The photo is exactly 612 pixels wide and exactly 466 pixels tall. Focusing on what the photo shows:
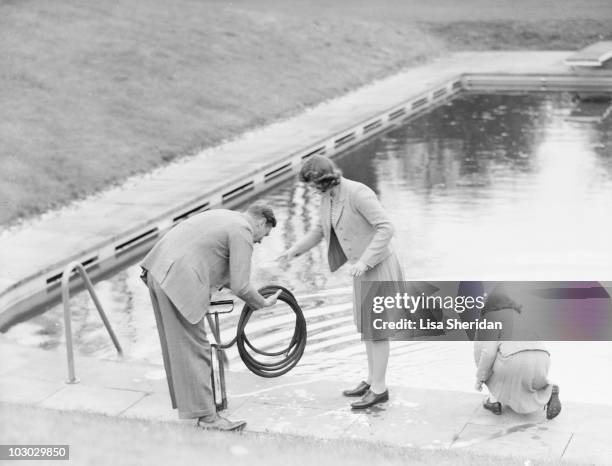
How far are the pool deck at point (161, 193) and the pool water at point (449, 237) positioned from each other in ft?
1.85

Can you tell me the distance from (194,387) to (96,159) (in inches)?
392

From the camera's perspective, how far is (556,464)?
5.80 meters

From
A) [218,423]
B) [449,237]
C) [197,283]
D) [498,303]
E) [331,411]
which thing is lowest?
[449,237]

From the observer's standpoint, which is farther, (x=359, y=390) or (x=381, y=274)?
(x=359, y=390)

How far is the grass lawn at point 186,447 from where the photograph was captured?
589 cm

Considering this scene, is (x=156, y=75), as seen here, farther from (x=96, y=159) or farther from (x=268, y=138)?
(x=96, y=159)

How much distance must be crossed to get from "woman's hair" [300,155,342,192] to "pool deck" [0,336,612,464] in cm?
151

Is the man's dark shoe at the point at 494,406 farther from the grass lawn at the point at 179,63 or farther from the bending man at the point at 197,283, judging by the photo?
the grass lawn at the point at 179,63

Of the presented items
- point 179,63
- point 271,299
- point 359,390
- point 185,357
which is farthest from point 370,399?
point 179,63

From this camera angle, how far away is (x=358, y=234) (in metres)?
7.00

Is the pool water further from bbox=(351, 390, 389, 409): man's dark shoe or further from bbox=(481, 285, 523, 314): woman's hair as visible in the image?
bbox=(481, 285, 523, 314): woman's hair

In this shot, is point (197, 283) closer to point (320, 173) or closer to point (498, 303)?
point (320, 173)

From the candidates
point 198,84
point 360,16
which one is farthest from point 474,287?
point 360,16

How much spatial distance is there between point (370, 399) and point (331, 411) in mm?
272
